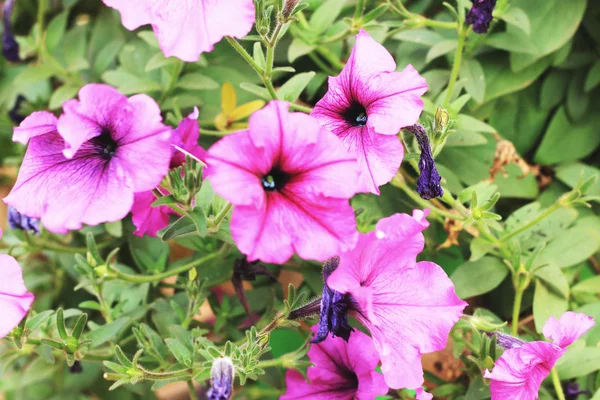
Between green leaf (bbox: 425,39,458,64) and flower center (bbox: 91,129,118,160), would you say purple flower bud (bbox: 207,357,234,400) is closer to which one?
flower center (bbox: 91,129,118,160)

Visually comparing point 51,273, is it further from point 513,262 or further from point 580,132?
point 580,132

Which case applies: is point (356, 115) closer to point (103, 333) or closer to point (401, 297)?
point (401, 297)

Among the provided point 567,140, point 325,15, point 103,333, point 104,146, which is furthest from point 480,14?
point 103,333

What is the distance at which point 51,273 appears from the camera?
1.12m

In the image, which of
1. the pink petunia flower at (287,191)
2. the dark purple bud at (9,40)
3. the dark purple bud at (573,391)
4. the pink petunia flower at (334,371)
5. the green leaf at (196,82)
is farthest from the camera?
the dark purple bud at (9,40)

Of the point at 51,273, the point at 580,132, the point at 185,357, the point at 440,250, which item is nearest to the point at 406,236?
the point at 185,357

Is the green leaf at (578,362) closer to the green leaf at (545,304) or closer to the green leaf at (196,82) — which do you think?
the green leaf at (545,304)

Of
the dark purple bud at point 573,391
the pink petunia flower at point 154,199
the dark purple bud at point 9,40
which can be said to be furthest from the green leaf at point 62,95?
the dark purple bud at point 573,391

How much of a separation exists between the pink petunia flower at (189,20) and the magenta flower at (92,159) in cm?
6

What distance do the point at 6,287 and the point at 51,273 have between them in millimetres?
586

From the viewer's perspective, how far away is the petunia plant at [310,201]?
1.70ft

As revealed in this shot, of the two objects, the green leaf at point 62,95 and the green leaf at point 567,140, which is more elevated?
the green leaf at point 567,140

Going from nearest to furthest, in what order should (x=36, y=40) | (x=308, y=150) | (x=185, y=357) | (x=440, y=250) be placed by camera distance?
(x=308, y=150) → (x=185, y=357) → (x=440, y=250) → (x=36, y=40)

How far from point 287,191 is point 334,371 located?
29 cm
